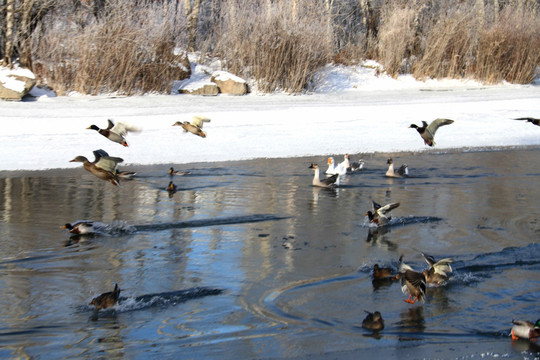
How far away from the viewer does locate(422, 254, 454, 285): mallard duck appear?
21.0 feet

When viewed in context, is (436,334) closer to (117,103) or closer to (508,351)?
(508,351)

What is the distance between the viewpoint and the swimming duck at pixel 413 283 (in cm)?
591

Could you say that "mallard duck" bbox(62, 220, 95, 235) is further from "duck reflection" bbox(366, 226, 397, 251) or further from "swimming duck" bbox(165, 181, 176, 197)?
"duck reflection" bbox(366, 226, 397, 251)

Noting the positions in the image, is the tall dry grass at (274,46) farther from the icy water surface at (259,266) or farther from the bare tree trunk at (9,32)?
the icy water surface at (259,266)

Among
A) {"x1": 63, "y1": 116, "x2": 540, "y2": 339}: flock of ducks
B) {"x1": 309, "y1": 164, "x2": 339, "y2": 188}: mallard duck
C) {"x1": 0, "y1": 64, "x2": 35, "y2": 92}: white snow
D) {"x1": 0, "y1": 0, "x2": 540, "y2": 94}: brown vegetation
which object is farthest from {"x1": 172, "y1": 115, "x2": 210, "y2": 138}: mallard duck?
{"x1": 0, "y1": 0, "x2": 540, "y2": 94}: brown vegetation

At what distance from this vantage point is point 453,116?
18453 mm

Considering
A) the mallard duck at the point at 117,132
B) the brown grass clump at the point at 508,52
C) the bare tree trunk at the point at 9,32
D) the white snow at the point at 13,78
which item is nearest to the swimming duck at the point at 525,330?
the mallard duck at the point at 117,132

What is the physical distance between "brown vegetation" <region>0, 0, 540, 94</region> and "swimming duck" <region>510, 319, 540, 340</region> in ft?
55.4

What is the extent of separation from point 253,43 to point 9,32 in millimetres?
6833

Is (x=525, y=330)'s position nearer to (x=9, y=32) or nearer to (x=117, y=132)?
(x=117, y=132)

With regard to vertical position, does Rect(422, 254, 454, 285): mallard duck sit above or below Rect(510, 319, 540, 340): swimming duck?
above

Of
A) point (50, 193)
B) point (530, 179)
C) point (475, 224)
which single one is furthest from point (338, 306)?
point (530, 179)

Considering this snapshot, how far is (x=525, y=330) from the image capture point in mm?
5207

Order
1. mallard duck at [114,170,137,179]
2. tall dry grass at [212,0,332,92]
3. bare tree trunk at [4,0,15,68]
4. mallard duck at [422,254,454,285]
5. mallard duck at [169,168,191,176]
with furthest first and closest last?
1. tall dry grass at [212,0,332,92]
2. bare tree trunk at [4,0,15,68]
3. mallard duck at [169,168,191,176]
4. mallard duck at [114,170,137,179]
5. mallard duck at [422,254,454,285]
